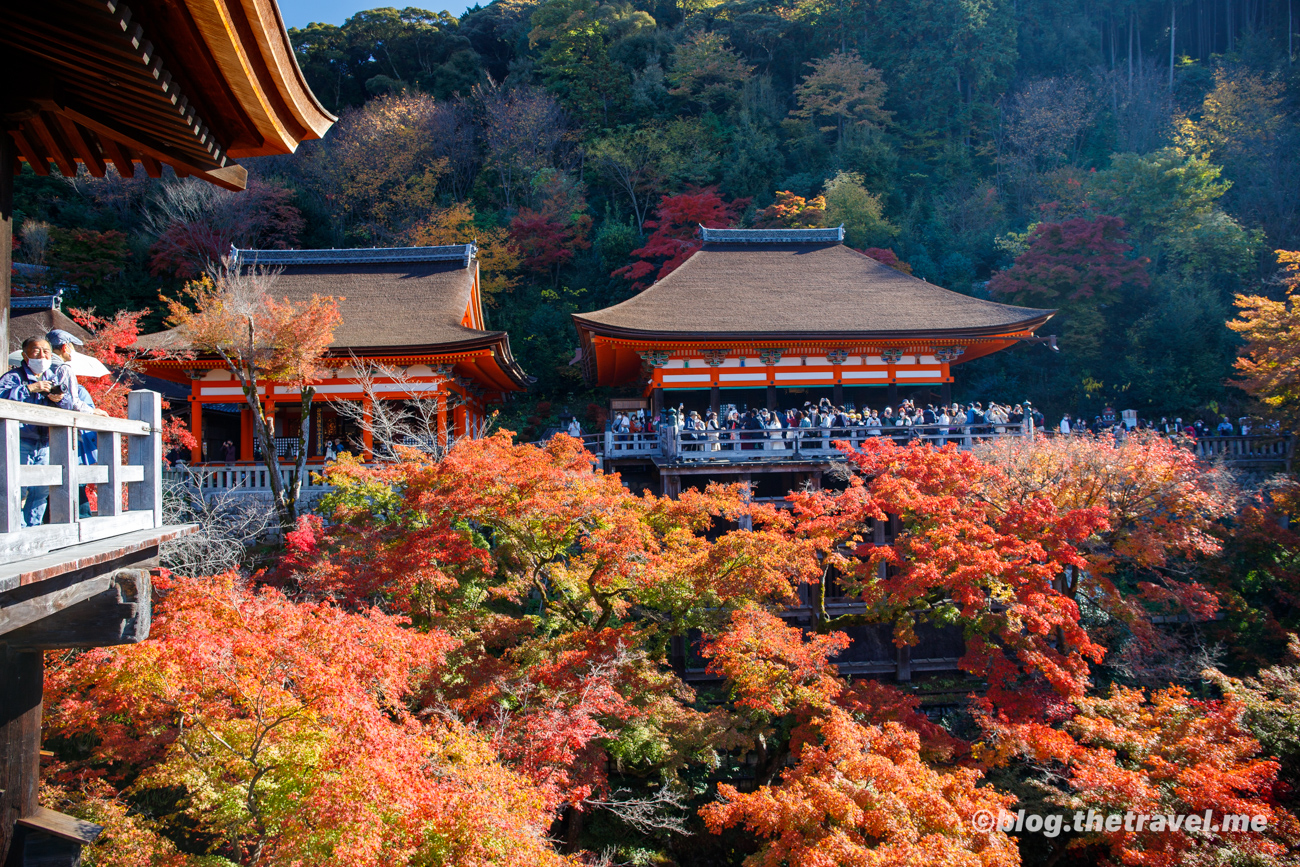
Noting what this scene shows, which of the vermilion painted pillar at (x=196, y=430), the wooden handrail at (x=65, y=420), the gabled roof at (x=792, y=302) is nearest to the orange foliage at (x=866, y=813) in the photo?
the wooden handrail at (x=65, y=420)

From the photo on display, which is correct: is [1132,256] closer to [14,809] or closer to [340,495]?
[340,495]

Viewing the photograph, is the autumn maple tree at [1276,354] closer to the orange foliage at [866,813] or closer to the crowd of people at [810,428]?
the crowd of people at [810,428]

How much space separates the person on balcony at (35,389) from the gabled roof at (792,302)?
37.4ft

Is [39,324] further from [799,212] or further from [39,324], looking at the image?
[799,212]

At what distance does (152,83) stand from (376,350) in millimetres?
11950

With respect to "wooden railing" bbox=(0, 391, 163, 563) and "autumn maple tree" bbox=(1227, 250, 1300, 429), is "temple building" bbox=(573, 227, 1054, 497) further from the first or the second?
"wooden railing" bbox=(0, 391, 163, 563)

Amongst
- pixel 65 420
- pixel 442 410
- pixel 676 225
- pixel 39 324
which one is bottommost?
pixel 65 420

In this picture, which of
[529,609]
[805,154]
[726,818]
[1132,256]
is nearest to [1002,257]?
[1132,256]

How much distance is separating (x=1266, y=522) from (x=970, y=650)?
610 cm

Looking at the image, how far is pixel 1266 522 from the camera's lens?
1116cm

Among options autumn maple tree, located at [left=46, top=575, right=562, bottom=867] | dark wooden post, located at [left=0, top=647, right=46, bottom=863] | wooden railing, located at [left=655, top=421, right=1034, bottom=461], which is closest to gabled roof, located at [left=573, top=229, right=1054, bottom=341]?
wooden railing, located at [left=655, top=421, right=1034, bottom=461]

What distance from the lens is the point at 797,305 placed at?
53.6ft

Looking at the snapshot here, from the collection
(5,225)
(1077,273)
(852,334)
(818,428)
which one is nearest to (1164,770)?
(818,428)

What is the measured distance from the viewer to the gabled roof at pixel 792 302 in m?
14.8
